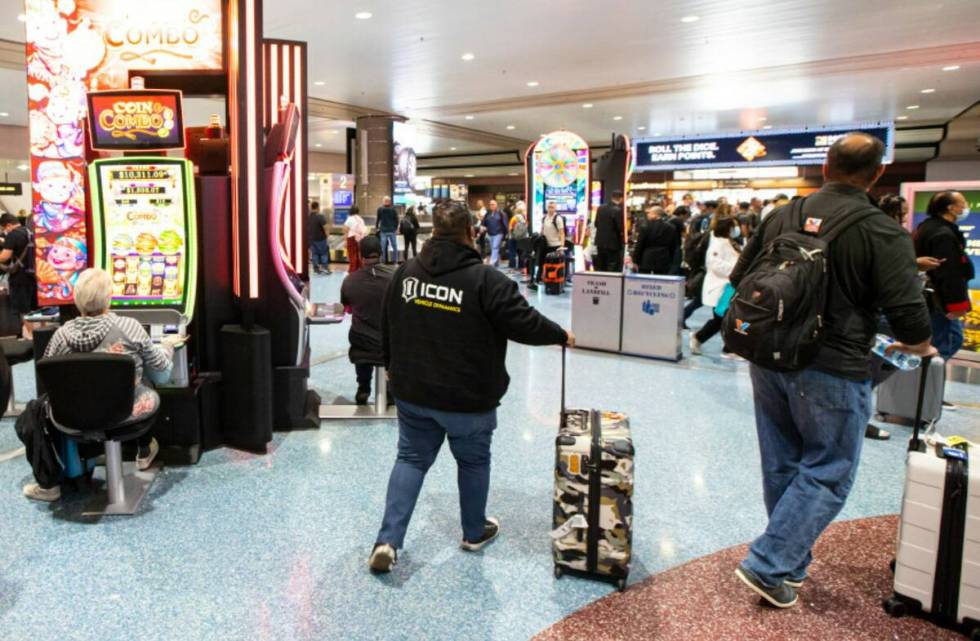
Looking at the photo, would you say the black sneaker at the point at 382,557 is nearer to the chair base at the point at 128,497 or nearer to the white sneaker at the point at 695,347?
the chair base at the point at 128,497

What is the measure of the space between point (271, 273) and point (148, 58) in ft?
4.44

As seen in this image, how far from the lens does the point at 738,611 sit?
221 centimetres

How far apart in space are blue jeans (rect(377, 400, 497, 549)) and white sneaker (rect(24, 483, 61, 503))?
5.33 ft

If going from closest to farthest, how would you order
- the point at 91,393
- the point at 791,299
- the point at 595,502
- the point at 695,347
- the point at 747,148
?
the point at 791,299 < the point at 595,502 < the point at 91,393 < the point at 695,347 < the point at 747,148

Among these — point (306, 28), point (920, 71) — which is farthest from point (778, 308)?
point (920, 71)

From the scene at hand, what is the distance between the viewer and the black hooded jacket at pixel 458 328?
7.16 ft

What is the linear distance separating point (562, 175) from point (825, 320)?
7.83 m

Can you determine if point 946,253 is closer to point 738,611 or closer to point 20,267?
point 738,611

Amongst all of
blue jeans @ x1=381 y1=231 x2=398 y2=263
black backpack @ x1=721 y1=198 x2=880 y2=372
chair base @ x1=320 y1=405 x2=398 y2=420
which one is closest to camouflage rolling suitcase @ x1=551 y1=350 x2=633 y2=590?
black backpack @ x1=721 y1=198 x2=880 y2=372

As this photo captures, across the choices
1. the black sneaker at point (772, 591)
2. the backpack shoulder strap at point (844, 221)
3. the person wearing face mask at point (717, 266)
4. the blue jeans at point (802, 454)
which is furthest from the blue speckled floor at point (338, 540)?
the person wearing face mask at point (717, 266)

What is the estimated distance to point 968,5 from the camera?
6.84 m

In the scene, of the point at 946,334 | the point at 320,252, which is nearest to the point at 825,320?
the point at 946,334

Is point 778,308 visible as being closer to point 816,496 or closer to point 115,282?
point 816,496

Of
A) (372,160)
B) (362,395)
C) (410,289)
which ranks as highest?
(372,160)
